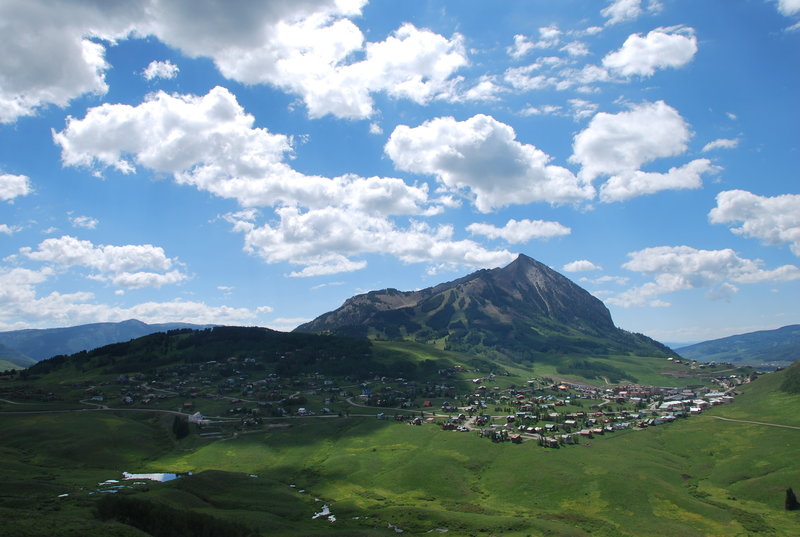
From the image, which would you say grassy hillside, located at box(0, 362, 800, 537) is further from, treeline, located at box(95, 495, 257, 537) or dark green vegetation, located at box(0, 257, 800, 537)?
treeline, located at box(95, 495, 257, 537)

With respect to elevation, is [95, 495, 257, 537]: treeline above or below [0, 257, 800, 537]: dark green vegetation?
above

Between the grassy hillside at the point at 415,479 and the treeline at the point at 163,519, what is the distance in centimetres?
202

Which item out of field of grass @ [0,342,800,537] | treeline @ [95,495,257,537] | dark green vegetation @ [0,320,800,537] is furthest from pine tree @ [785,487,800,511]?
treeline @ [95,495,257,537]

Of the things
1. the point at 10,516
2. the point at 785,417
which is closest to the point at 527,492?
the point at 10,516

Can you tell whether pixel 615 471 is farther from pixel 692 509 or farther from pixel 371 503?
pixel 371 503

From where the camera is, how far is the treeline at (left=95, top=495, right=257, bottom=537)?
84625 millimetres

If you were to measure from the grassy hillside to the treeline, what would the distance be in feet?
6.62

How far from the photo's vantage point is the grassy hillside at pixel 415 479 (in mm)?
102688

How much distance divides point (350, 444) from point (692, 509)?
374 ft

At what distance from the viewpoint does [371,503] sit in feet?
413

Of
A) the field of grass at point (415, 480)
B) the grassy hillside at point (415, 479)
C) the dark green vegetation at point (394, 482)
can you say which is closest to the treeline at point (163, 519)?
the dark green vegetation at point (394, 482)

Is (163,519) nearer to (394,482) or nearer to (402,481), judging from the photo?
(394,482)

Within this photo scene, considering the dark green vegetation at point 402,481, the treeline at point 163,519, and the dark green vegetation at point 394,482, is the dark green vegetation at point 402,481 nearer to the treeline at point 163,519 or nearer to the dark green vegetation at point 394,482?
the treeline at point 163,519

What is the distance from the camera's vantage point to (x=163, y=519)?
8756 cm
